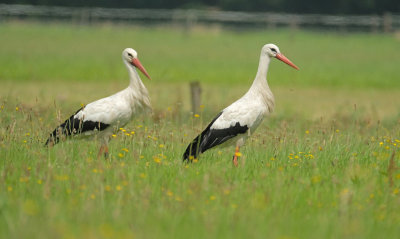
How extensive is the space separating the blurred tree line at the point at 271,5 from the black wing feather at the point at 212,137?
122ft

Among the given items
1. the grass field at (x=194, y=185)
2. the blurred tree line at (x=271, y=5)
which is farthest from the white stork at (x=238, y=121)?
the blurred tree line at (x=271, y=5)

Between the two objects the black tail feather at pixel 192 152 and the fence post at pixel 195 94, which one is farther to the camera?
the fence post at pixel 195 94

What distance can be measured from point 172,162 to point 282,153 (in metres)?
1.14

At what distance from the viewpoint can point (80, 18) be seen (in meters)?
35.4

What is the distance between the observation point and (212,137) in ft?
19.3

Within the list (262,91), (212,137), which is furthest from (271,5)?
(212,137)

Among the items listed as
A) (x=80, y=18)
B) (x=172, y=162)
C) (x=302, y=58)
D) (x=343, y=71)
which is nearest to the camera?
(x=172, y=162)

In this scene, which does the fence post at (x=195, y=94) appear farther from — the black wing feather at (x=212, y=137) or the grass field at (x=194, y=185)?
the black wing feather at (x=212, y=137)

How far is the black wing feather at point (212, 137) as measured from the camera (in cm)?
570

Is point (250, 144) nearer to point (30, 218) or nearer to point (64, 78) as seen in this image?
point (30, 218)

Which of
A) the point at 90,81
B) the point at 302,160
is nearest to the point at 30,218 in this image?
the point at 302,160

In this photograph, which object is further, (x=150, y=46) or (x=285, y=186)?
(x=150, y=46)

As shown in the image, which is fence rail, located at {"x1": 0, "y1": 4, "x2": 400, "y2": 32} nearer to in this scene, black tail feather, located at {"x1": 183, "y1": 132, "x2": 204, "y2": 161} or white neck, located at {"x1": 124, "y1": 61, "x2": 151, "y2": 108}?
white neck, located at {"x1": 124, "y1": 61, "x2": 151, "y2": 108}

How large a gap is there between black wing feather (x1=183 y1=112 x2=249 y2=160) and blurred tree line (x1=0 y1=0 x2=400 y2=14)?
3710 centimetres
